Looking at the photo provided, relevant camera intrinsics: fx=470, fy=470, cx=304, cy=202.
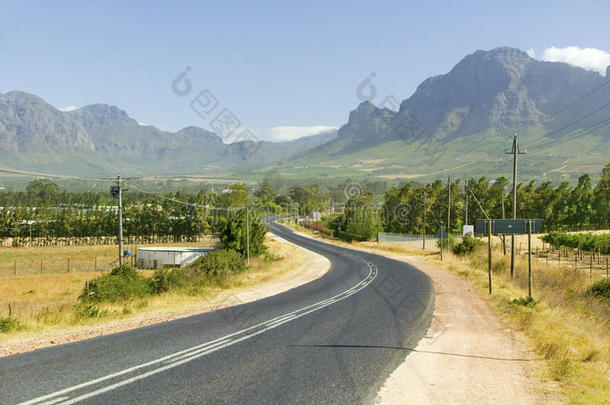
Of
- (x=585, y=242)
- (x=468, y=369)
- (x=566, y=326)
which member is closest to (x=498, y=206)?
(x=585, y=242)

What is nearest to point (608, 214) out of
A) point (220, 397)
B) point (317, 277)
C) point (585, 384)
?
point (317, 277)

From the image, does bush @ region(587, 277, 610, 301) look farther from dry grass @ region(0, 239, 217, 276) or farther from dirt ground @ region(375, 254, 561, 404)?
dry grass @ region(0, 239, 217, 276)

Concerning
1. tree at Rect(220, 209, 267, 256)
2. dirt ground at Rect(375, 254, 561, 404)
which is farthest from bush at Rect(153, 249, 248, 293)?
dirt ground at Rect(375, 254, 561, 404)

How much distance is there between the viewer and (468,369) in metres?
11.4

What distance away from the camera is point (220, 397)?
8430 mm

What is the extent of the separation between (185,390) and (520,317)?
47.2ft

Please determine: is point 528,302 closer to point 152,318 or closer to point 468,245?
point 152,318

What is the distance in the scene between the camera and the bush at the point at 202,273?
1138 inches

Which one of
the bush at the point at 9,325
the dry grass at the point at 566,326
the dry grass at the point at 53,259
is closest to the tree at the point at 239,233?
the dry grass at the point at 53,259

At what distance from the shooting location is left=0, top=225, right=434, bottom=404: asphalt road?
28.1ft

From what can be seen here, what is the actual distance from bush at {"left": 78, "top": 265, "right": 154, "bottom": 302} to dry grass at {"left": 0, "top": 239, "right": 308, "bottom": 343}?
133 centimetres

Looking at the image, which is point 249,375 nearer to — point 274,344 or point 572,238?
point 274,344

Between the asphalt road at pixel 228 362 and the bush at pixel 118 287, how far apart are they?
8.46 m

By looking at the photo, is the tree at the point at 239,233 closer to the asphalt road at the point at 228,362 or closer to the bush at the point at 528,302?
the asphalt road at the point at 228,362
